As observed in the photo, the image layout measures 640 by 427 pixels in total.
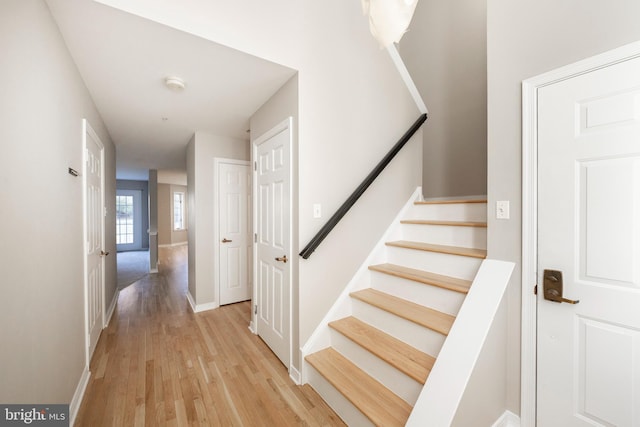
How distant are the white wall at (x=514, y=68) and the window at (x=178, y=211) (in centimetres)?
1105

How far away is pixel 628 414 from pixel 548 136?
1441 millimetres

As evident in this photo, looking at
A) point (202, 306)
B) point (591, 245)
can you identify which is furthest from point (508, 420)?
point (202, 306)

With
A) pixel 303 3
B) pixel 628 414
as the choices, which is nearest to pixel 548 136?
pixel 628 414

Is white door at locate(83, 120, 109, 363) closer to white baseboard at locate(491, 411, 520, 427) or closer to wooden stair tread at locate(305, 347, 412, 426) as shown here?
wooden stair tread at locate(305, 347, 412, 426)

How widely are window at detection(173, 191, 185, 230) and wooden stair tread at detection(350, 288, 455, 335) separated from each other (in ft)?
33.5

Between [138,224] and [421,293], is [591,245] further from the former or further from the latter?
[138,224]

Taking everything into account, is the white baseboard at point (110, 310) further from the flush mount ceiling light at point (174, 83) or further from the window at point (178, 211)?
the window at point (178, 211)

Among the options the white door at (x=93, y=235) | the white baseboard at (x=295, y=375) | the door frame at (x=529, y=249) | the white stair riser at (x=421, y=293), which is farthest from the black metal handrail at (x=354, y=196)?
the white door at (x=93, y=235)

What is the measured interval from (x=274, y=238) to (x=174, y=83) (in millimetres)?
1571

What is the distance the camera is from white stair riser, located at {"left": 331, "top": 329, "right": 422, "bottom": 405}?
4.83ft

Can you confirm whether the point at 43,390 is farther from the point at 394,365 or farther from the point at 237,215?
the point at 237,215

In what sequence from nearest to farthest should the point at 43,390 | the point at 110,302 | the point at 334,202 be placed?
the point at 43,390
the point at 334,202
the point at 110,302

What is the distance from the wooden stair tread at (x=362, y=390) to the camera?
1.43 m

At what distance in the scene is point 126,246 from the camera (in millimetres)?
9453
